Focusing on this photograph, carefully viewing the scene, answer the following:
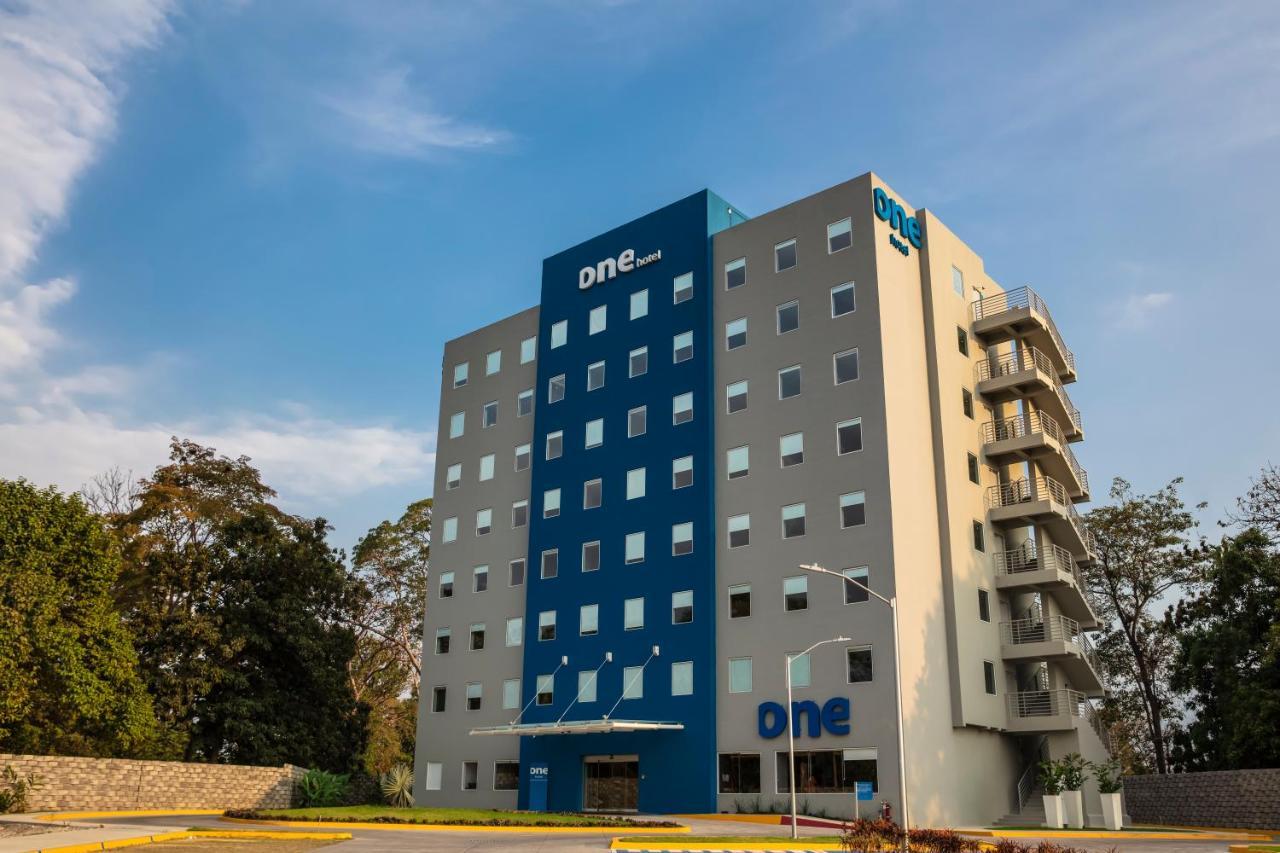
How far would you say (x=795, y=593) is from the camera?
4491cm

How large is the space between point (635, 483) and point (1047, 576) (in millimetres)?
18701

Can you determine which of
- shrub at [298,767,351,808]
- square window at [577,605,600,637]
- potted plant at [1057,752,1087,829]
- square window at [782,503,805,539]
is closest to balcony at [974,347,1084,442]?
square window at [782,503,805,539]

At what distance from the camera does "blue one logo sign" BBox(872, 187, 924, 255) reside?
47938mm

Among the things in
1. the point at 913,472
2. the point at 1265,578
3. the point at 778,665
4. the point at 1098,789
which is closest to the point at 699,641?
the point at 778,665

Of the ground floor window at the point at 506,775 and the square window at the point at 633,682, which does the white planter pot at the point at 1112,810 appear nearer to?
the square window at the point at 633,682

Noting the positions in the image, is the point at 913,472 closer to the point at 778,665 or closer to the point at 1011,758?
the point at 778,665

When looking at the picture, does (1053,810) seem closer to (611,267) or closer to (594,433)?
(594,433)

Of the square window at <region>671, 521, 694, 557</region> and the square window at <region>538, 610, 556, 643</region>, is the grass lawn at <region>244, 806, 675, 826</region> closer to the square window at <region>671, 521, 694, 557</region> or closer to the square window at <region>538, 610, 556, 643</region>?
the square window at <region>671, 521, 694, 557</region>

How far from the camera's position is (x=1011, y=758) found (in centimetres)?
4662

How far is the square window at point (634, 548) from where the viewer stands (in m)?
50.4

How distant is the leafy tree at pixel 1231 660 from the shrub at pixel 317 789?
1603 inches

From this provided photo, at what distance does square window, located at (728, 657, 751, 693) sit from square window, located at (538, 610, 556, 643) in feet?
34.9

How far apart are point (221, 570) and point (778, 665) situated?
31.3 m

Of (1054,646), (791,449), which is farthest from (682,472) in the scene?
(1054,646)
